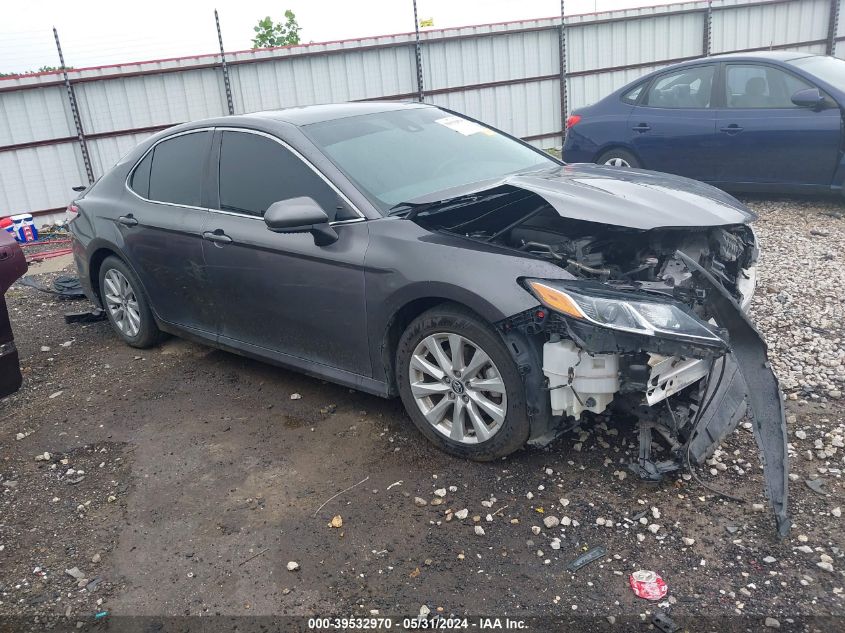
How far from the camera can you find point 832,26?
15789 millimetres

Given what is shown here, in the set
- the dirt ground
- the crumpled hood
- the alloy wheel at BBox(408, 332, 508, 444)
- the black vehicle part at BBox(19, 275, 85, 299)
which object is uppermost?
the crumpled hood

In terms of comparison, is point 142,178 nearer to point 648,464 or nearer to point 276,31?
point 648,464

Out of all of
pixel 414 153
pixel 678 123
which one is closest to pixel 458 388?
pixel 414 153

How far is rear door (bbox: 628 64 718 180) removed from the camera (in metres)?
7.95

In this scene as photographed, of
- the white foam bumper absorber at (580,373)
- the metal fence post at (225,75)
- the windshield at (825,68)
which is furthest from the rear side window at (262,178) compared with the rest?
the metal fence post at (225,75)

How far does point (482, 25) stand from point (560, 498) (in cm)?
1230

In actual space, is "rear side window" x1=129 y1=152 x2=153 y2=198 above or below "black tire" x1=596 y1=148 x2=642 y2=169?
above

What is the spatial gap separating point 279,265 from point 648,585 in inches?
97.6

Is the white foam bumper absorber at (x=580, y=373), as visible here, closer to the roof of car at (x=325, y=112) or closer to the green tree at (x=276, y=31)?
the roof of car at (x=325, y=112)

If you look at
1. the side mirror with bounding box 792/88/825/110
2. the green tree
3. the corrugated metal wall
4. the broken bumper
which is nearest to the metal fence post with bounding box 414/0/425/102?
the corrugated metal wall

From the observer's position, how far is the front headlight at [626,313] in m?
3.04

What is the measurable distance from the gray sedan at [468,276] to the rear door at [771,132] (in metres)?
3.80

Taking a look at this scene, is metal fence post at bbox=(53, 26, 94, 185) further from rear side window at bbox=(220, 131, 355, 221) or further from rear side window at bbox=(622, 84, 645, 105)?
rear side window at bbox=(220, 131, 355, 221)

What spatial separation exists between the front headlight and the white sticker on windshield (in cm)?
191
